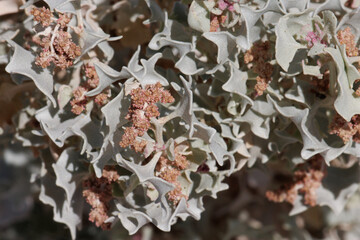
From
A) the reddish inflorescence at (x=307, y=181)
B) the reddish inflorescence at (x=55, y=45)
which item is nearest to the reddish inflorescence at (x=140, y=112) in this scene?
the reddish inflorescence at (x=55, y=45)

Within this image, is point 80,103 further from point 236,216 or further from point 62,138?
point 236,216

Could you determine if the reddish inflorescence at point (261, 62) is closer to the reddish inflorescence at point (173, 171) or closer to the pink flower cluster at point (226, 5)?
the pink flower cluster at point (226, 5)

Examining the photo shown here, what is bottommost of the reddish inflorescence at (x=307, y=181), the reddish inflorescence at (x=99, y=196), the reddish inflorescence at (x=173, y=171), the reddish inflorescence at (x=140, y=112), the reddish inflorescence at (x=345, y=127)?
Answer: the reddish inflorescence at (x=307, y=181)

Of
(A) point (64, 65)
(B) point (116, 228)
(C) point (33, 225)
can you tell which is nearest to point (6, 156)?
(C) point (33, 225)

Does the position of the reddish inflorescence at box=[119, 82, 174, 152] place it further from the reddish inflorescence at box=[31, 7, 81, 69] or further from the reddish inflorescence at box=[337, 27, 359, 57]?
the reddish inflorescence at box=[337, 27, 359, 57]

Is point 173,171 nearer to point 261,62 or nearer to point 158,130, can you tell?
point 158,130

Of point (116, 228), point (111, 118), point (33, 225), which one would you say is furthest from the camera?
point (33, 225)

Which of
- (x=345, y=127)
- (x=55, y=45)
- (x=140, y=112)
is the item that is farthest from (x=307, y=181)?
(x=55, y=45)
